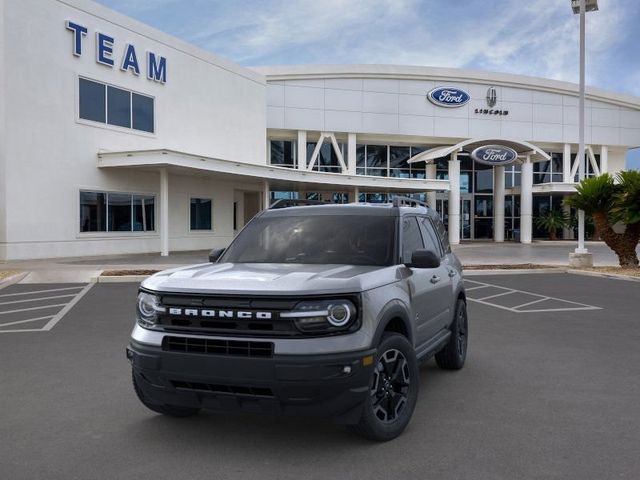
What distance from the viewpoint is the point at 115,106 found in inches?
971

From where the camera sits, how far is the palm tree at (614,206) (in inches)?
698

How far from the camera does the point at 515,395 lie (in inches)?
219

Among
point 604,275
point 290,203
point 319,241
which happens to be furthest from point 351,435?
point 604,275

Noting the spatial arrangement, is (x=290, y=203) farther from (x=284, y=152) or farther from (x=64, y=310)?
(x=284, y=152)

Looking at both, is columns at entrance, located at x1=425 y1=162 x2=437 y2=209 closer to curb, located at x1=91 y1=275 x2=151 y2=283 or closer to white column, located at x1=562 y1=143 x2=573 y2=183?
white column, located at x1=562 y1=143 x2=573 y2=183

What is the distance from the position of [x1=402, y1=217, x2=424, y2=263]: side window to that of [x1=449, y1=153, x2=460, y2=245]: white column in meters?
32.8

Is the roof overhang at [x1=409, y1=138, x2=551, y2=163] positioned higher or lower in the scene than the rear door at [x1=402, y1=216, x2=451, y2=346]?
higher

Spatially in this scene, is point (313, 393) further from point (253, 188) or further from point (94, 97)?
point (253, 188)

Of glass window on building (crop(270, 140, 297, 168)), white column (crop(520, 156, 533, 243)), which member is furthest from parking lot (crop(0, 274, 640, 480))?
white column (crop(520, 156, 533, 243))

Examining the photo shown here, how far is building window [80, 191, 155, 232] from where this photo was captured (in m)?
23.5

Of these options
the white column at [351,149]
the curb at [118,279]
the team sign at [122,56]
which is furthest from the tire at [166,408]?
the white column at [351,149]

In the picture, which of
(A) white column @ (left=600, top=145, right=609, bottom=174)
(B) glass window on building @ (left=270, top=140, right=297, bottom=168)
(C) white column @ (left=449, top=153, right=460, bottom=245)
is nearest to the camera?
(C) white column @ (left=449, top=153, right=460, bottom=245)

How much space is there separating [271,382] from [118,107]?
2340 cm

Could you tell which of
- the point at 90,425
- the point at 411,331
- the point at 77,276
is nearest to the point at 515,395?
the point at 411,331
